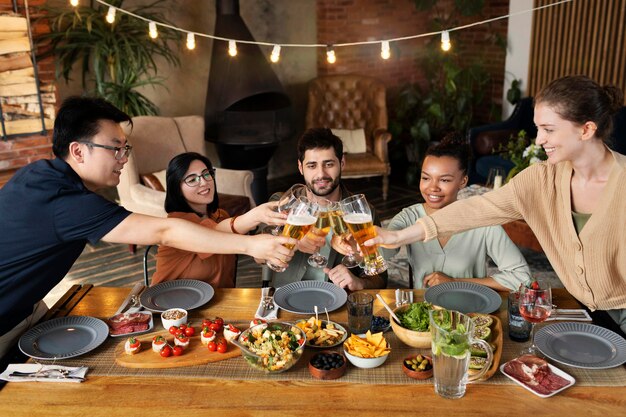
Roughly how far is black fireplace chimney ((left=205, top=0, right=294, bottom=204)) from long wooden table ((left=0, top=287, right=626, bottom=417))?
377 centimetres

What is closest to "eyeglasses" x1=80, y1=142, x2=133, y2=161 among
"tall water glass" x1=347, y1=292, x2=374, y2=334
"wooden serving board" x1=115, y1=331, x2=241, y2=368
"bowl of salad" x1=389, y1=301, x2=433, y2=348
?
"wooden serving board" x1=115, y1=331, x2=241, y2=368

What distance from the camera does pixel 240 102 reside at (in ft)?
17.5

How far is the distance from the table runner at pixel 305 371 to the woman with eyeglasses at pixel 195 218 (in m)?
0.61

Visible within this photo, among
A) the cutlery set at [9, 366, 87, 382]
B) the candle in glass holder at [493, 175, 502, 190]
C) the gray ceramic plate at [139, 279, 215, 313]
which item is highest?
the gray ceramic plate at [139, 279, 215, 313]

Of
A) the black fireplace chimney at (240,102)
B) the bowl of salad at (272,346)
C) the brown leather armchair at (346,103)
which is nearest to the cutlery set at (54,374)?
the bowl of salad at (272,346)

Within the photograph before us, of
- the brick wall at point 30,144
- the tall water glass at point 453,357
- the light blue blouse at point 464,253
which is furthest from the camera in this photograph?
the brick wall at point 30,144

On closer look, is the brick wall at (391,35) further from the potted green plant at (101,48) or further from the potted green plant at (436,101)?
the potted green plant at (101,48)

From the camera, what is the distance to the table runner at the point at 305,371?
1629 mm

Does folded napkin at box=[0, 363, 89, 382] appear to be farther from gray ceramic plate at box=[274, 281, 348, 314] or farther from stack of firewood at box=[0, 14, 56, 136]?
stack of firewood at box=[0, 14, 56, 136]

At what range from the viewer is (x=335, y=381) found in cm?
164

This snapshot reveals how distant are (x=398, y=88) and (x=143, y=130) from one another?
11.5ft

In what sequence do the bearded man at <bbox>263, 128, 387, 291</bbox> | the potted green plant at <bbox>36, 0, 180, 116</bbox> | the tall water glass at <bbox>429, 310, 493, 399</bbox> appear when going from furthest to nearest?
the potted green plant at <bbox>36, 0, 180, 116</bbox> → the bearded man at <bbox>263, 128, 387, 291</bbox> → the tall water glass at <bbox>429, 310, 493, 399</bbox>

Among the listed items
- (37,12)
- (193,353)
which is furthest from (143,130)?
(193,353)

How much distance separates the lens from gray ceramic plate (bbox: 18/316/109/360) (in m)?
1.78
